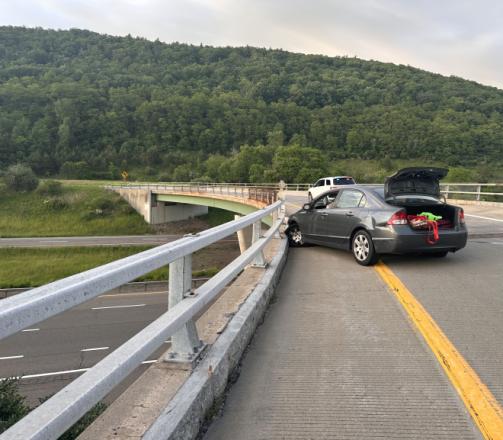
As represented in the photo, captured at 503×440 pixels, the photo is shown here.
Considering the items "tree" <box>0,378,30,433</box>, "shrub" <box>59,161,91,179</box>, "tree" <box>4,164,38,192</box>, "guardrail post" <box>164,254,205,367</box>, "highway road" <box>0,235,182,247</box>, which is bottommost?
"highway road" <box>0,235,182,247</box>

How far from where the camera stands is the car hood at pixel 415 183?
27.4 ft

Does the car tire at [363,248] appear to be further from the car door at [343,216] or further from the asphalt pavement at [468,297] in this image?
the asphalt pavement at [468,297]

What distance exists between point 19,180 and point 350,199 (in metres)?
73.4

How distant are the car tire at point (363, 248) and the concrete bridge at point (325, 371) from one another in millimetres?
1528

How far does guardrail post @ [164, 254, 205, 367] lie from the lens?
319 centimetres

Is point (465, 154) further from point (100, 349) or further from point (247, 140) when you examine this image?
point (100, 349)

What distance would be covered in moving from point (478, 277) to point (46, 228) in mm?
60053

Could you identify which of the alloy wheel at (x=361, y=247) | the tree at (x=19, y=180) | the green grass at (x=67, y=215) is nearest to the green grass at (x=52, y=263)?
the green grass at (x=67, y=215)

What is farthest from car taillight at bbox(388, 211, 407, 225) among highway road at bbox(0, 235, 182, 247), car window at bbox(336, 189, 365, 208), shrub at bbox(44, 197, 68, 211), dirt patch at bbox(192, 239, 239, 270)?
shrub at bbox(44, 197, 68, 211)

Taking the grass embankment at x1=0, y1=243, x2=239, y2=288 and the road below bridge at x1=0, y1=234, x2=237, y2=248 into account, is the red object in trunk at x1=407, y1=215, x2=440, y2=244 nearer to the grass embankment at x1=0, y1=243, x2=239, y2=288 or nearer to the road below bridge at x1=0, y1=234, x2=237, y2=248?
the grass embankment at x1=0, y1=243, x2=239, y2=288

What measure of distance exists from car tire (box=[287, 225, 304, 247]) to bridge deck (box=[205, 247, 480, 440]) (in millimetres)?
5036

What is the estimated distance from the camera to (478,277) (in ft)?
23.6

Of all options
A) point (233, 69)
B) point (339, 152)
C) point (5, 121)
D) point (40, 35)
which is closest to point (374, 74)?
point (339, 152)

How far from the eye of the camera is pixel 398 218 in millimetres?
7816
